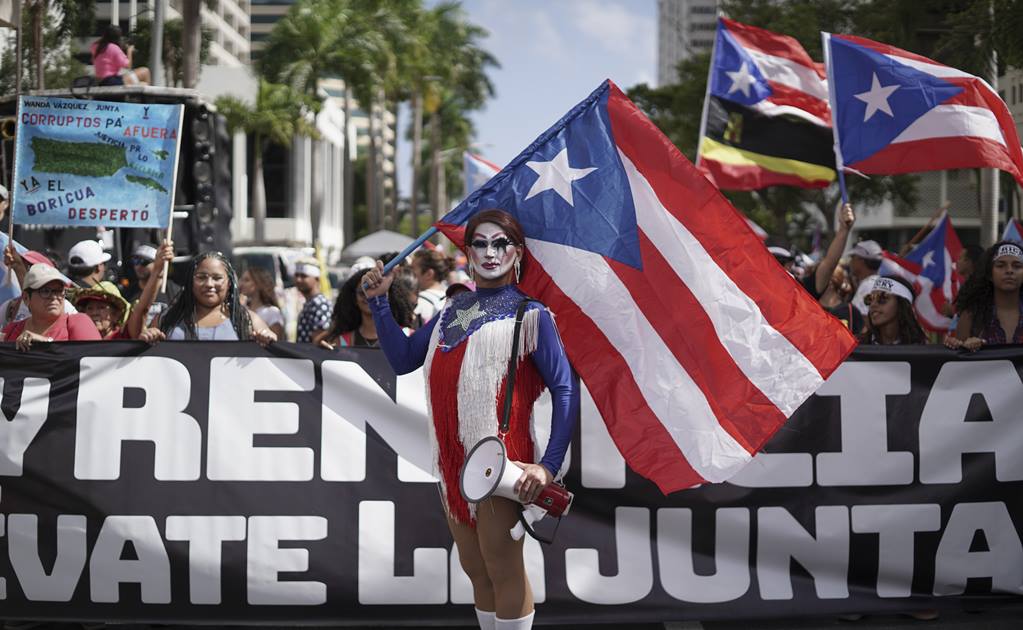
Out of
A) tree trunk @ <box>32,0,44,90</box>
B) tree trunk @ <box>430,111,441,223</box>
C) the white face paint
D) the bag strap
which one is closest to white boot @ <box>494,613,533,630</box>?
the bag strap

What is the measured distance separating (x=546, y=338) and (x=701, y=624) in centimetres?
227

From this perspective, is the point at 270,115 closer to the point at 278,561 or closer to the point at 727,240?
the point at 278,561

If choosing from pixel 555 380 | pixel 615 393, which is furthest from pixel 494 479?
pixel 615 393

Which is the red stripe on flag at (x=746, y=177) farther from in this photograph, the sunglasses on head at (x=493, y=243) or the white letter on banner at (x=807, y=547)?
the sunglasses on head at (x=493, y=243)

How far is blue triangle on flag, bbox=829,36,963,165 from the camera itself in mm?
7312

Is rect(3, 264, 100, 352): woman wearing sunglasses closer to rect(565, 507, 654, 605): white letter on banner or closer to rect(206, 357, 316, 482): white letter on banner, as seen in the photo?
rect(206, 357, 316, 482): white letter on banner

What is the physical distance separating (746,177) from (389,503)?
469cm

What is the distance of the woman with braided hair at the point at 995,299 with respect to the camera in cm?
654

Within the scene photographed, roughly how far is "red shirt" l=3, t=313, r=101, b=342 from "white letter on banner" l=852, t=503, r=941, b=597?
3.81 meters

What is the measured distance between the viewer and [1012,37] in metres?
12.0

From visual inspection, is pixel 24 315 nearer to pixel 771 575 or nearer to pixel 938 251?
pixel 771 575

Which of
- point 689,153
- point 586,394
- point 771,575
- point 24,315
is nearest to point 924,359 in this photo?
point 771,575

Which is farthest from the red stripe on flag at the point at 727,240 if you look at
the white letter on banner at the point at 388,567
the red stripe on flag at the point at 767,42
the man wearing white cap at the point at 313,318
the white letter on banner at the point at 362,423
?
the red stripe on flag at the point at 767,42

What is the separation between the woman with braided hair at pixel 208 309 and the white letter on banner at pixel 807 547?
2.61 metres
